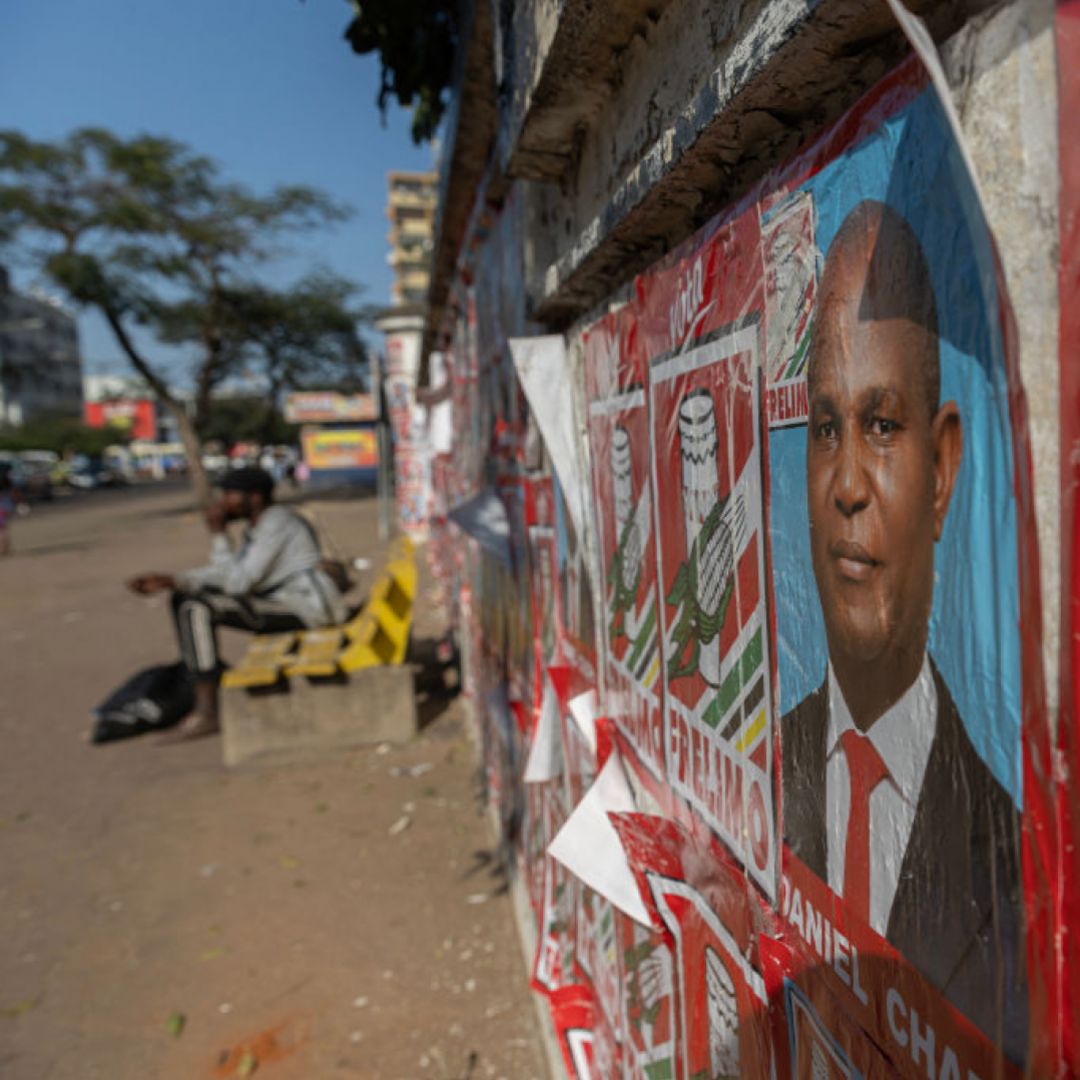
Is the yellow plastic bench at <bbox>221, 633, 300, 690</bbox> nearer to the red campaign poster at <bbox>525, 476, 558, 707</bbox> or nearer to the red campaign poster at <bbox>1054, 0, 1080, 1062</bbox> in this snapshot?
the red campaign poster at <bbox>525, 476, 558, 707</bbox>

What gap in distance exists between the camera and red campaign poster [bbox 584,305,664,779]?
1.54 metres

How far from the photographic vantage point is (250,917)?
153 inches

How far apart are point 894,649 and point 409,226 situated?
116ft

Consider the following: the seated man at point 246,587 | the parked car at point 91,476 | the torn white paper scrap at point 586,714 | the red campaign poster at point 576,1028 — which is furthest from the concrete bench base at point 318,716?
the parked car at point 91,476

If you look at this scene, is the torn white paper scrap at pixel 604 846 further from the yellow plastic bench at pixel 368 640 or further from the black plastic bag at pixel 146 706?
the black plastic bag at pixel 146 706

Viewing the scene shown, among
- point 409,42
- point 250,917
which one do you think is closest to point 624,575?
point 409,42

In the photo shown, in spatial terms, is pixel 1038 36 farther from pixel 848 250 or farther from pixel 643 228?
pixel 643 228

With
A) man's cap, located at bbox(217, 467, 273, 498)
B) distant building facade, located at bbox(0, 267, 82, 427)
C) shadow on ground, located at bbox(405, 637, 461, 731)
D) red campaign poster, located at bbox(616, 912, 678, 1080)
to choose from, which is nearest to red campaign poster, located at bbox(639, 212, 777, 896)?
red campaign poster, located at bbox(616, 912, 678, 1080)

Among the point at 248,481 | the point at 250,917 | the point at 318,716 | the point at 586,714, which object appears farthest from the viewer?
the point at 248,481

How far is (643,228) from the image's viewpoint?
1451 mm

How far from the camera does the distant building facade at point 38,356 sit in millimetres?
67938

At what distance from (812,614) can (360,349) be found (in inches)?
1401

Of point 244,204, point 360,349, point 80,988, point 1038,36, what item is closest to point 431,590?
point 80,988

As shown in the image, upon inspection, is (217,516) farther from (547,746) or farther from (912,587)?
(912,587)
